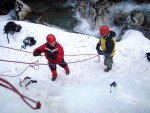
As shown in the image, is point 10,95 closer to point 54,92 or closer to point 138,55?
point 54,92

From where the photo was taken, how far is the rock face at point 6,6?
11.2 meters

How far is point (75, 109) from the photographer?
5941 mm

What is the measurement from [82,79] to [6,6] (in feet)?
20.8

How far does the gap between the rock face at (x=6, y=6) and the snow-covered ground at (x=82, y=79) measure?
8.94 ft

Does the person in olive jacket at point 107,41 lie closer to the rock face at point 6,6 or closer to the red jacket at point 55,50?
the red jacket at point 55,50

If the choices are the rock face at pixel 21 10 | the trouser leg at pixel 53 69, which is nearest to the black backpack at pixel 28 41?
the trouser leg at pixel 53 69

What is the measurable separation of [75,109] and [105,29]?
2.14 metres

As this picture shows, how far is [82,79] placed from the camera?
6.95 m

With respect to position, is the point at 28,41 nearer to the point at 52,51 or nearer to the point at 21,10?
the point at 52,51

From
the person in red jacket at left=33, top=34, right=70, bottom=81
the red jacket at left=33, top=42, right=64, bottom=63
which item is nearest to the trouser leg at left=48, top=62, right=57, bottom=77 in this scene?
the person in red jacket at left=33, top=34, right=70, bottom=81

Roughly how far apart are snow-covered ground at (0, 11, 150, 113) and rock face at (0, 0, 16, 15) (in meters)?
2.72

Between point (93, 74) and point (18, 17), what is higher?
point (18, 17)

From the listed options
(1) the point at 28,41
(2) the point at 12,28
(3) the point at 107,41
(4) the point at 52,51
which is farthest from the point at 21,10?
(3) the point at 107,41

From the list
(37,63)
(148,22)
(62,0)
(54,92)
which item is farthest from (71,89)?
(62,0)
